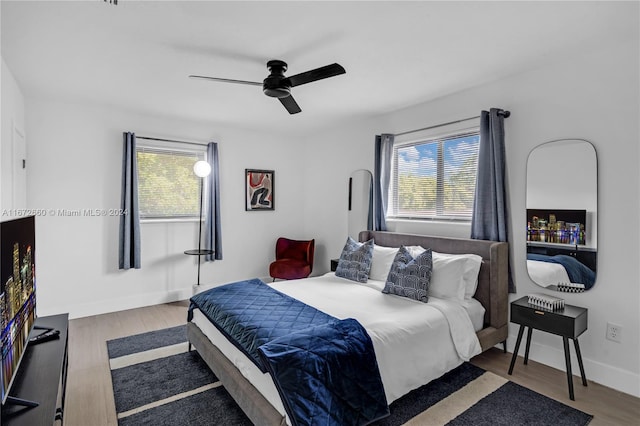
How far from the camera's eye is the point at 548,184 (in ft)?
9.50

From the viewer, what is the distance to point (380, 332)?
2.21 meters

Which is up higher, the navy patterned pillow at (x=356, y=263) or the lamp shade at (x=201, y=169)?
the lamp shade at (x=201, y=169)

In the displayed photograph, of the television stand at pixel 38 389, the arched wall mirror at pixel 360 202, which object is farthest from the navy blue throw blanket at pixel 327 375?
the arched wall mirror at pixel 360 202

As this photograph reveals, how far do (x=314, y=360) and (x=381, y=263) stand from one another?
1952 mm

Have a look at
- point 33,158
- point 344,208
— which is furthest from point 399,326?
point 33,158

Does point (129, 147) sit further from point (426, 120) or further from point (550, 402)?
point (550, 402)

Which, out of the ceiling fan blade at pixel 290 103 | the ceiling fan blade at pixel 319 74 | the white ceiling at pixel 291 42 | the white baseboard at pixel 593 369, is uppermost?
the white ceiling at pixel 291 42

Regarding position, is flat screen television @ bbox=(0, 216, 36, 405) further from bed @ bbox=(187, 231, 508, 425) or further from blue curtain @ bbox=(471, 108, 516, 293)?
blue curtain @ bbox=(471, 108, 516, 293)

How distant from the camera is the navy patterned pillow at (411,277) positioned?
2.89 meters

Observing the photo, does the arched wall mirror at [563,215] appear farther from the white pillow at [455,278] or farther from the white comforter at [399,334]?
the white comforter at [399,334]

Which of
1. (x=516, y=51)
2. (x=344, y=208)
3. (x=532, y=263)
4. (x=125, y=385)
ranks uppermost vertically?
(x=516, y=51)

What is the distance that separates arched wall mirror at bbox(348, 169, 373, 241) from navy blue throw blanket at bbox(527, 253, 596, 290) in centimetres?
212

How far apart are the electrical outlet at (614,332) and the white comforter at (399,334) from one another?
3.11ft

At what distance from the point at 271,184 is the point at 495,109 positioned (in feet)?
11.4
